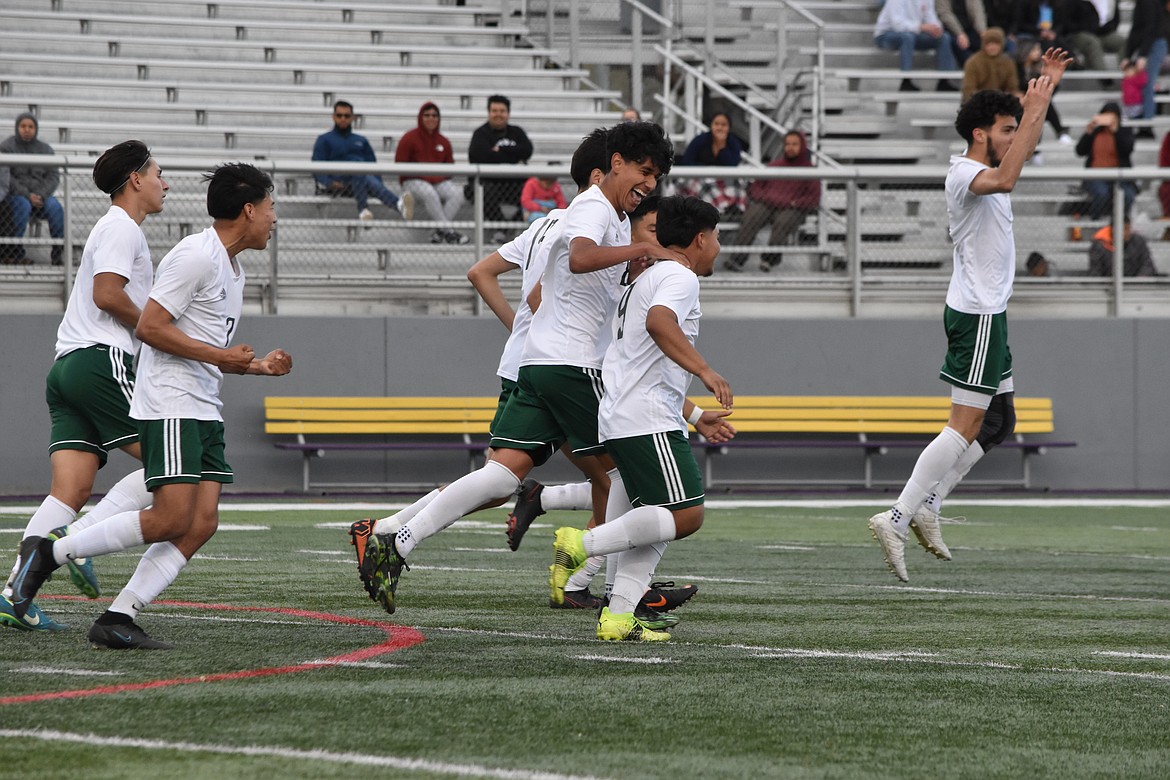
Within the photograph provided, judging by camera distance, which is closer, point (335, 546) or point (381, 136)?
point (335, 546)

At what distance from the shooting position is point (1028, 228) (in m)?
16.1

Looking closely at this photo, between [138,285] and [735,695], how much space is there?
10.9ft

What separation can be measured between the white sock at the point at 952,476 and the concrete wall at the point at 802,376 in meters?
7.93

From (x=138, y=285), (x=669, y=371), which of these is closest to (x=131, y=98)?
(x=138, y=285)

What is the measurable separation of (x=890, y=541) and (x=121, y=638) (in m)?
4.04

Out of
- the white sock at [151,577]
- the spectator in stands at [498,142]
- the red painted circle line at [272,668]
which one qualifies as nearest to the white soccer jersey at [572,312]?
the red painted circle line at [272,668]

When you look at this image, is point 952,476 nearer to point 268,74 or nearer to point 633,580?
point 633,580

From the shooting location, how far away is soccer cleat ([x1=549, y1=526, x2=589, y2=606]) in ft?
21.5

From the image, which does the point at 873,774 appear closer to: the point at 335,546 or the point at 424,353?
the point at 335,546

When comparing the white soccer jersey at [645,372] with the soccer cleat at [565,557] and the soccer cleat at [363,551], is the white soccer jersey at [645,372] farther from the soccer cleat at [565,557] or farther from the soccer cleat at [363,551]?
the soccer cleat at [363,551]

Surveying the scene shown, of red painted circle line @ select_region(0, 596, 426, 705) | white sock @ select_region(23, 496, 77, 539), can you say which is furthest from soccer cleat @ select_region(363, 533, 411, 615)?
white sock @ select_region(23, 496, 77, 539)

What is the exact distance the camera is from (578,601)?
731 cm

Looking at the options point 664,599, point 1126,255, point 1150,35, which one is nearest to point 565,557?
point 664,599

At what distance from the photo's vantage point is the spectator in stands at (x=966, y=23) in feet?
73.3
